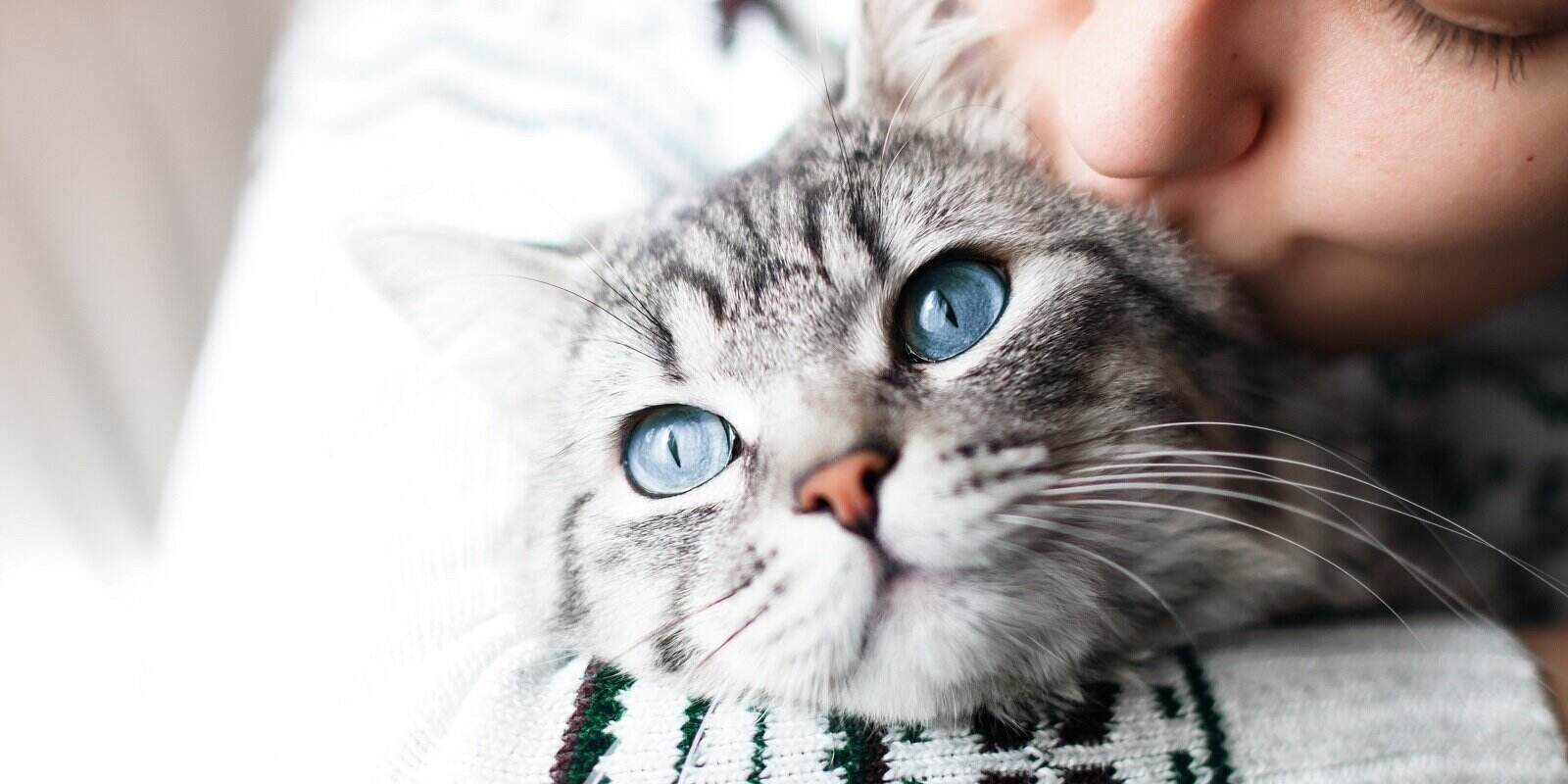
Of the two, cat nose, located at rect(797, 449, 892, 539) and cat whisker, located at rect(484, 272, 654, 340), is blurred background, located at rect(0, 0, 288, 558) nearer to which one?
cat whisker, located at rect(484, 272, 654, 340)

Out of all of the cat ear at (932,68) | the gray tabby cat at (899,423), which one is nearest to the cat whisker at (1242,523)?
the gray tabby cat at (899,423)

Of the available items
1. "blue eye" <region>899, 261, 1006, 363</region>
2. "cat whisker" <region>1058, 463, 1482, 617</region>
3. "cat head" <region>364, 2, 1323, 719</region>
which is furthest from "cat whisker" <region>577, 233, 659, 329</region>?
"cat whisker" <region>1058, 463, 1482, 617</region>

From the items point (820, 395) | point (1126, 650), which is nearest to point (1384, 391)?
point (1126, 650)

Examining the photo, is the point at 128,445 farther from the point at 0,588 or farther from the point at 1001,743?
the point at 1001,743

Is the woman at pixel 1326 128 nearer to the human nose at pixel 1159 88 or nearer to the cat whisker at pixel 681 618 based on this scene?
the human nose at pixel 1159 88

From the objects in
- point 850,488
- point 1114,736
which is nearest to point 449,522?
point 850,488

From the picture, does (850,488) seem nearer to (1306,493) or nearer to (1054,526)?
(1054,526)
